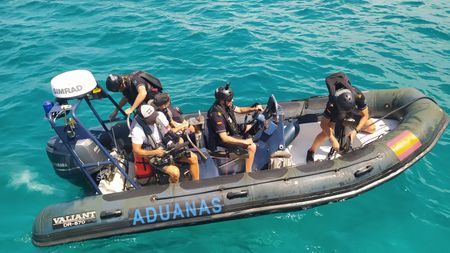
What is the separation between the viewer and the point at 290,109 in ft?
25.8

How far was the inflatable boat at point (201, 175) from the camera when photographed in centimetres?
562

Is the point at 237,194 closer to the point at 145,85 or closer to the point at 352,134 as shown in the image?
the point at 352,134

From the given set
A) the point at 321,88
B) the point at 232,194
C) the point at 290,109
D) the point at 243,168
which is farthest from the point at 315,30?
the point at 232,194

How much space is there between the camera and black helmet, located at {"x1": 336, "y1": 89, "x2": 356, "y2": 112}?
6.05m

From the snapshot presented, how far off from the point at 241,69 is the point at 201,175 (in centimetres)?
523

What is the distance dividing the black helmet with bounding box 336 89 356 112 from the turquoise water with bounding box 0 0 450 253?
5.32 ft

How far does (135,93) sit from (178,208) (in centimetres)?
236

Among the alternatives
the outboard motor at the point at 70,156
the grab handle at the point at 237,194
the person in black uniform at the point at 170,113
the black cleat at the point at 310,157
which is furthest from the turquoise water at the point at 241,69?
the person in black uniform at the point at 170,113

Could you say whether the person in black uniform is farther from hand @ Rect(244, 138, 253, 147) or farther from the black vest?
hand @ Rect(244, 138, 253, 147)

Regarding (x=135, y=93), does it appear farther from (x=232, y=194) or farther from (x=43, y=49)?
(x=43, y=49)

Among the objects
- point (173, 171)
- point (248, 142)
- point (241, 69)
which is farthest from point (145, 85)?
point (241, 69)

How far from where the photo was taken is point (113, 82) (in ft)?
21.2

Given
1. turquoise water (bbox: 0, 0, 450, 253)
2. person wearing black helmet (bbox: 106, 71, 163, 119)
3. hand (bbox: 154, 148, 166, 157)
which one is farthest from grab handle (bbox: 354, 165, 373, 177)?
person wearing black helmet (bbox: 106, 71, 163, 119)

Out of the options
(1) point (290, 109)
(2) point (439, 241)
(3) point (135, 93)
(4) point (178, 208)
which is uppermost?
(3) point (135, 93)
